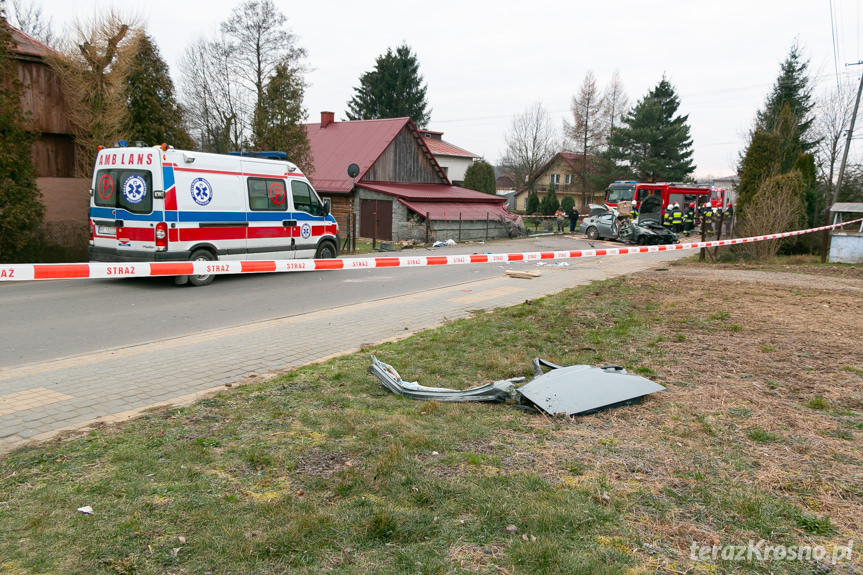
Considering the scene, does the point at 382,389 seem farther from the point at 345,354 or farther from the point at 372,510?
the point at 372,510

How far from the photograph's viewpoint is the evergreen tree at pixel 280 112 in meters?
22.1

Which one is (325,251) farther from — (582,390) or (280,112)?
(582,390)

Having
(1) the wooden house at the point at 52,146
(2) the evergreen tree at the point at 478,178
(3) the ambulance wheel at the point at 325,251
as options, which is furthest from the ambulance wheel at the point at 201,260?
(2) the evergreen tree at the point at 478,178

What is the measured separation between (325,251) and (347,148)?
19378mm

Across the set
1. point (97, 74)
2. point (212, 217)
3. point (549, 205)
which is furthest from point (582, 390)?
point (549, 205)

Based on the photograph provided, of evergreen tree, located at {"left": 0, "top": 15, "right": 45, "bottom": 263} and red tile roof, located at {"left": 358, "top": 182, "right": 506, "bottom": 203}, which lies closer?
evergreen tree, located at {"left": 0, "top": 15, "right": 45, "bottom": 263}

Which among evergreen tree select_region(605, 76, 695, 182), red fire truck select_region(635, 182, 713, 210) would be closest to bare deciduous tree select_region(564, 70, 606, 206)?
evergreen tree select_region(605, 76, 695, 182)

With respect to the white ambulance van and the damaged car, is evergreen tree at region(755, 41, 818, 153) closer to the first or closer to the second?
the damaged car

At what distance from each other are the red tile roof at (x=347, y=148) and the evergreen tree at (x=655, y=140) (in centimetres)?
2447

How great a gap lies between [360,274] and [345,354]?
7776mm

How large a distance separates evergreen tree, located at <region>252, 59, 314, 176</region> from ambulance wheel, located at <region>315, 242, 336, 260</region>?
9.09 m

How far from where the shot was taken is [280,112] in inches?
875

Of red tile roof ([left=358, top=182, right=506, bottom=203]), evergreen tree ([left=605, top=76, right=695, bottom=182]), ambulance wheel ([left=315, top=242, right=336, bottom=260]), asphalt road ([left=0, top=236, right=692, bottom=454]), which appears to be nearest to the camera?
asphalt road ([left=0, top=236, right=692, bottom=454])

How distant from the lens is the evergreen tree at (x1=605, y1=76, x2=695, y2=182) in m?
50.9
